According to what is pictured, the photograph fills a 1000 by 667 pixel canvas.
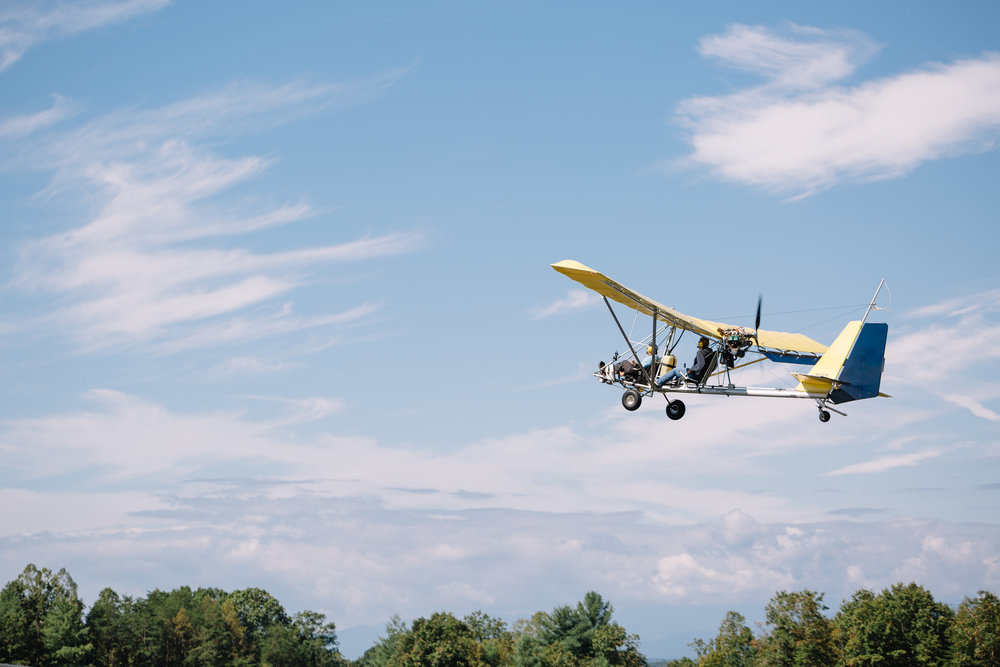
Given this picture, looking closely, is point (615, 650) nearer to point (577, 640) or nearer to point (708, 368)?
point (577, 640)

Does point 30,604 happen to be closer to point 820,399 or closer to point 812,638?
point 812,638

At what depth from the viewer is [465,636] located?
401ft

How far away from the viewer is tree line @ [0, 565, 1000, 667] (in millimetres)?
93375

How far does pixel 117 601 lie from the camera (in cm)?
13600

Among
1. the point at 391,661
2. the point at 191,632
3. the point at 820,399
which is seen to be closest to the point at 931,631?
the point at 391,661

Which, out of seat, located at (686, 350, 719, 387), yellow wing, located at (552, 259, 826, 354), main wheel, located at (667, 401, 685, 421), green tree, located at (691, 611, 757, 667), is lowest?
green tree, located at (691, 611, 757, 667)

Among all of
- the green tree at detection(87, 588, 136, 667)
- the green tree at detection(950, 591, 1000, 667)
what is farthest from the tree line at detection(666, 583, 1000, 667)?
the green tree at detection(87, 588, 136, 667)

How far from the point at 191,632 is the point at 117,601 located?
10439mm

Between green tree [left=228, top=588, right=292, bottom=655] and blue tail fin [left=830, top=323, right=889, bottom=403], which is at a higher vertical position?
blue tail fin [left=830, top=323, right=889, bottom=403]

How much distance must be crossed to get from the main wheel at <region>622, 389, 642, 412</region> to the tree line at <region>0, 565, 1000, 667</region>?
212 feet

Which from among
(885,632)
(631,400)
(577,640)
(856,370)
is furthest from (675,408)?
(577,640)

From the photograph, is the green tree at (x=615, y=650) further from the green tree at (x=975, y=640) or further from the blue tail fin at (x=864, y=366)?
the blue tail fin at (x=864, y=366)

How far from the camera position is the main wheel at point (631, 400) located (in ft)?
128

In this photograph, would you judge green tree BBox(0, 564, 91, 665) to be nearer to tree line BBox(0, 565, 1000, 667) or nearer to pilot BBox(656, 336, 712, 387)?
tree line BBox(0, 565, 1000, 667)
